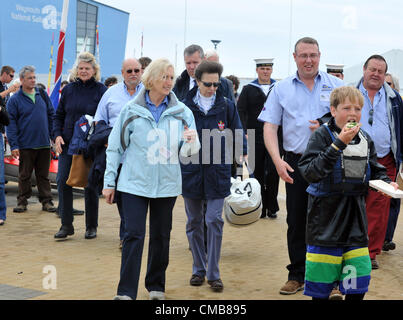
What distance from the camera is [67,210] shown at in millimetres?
8250

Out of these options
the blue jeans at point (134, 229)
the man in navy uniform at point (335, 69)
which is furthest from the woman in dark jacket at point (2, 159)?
the man in navy uniform at point (335, 69)

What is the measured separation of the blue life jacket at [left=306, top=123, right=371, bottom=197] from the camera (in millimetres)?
4715

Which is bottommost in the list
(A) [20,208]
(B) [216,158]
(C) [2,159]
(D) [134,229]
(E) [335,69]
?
(A) [20,208]

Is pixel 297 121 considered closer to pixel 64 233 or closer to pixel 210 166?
pixel 210 166

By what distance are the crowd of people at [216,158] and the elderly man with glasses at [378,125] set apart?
0.4 inches

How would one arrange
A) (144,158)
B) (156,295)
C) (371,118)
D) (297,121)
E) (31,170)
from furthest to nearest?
(31,170), (371,118), (297,121), (156,295), (144,158)

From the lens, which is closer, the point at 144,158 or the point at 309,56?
the point at 144,158

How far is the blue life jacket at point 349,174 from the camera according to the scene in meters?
4.71

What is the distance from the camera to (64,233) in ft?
26.9

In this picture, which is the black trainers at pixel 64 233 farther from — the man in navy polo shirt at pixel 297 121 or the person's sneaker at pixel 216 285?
the man in navy polo shirt at pixel 297 121

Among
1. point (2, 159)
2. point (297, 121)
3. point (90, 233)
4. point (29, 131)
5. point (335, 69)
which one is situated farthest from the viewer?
point (335, 69)

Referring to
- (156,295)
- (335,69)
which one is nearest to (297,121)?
(156,295)

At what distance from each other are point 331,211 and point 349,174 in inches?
11.4
